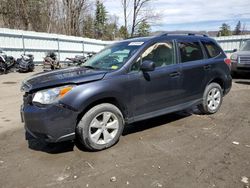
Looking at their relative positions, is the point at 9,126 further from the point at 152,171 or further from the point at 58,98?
the point at 152,171

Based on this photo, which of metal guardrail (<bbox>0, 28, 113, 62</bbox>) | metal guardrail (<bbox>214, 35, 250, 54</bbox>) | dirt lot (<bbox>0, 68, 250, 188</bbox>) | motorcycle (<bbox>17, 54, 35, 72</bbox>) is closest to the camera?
dirt lot (<bbox>0, 68, 250, 188</bbox>)

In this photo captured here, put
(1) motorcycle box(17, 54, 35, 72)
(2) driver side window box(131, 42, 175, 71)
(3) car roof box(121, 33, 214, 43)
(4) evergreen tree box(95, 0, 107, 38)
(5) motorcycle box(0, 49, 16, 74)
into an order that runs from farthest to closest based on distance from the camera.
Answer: (4) evergreen tree box(95, 0, 107, 38), (1) motorcycle box(17, 54, 35, 72), (5) motorcycle box(0, 49, 16, 74), (3) car roof box(121, 33, 214, 43), (2) driver side window box(131, 42, 175, 71)

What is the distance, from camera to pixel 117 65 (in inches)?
172

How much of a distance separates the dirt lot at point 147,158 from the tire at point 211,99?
394 mm

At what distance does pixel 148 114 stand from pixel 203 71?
1.75m

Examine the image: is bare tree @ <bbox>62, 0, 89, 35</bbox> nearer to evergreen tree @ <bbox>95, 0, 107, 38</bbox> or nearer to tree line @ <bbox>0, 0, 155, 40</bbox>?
tree line @ <bbox>0, 0, 155, 40</bbox>

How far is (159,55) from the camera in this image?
4773 mm

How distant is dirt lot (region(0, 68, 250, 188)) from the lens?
10.5ft

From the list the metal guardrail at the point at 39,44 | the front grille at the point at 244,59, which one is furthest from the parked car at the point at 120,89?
the metal guardrail at the point at 39,44

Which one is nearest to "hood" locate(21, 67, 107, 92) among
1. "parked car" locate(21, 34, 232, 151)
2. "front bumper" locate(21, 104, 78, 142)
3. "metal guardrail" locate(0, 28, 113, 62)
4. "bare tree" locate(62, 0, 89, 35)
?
"parked car" locate(21, 34, 232, 151)

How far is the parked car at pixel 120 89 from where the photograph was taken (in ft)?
12.0

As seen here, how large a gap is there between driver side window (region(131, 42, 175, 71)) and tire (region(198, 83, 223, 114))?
4.41 ft

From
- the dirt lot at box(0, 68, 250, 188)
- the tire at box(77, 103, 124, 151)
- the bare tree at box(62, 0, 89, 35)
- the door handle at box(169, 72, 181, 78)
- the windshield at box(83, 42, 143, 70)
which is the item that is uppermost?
the bare tree at box(62, 0, 89, 35)

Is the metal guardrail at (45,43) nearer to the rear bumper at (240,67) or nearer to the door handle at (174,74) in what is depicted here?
the rear bumper at (240,67)
